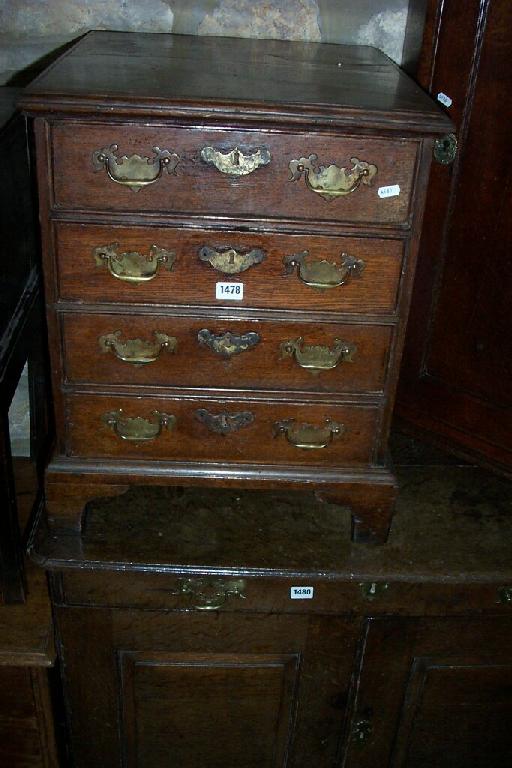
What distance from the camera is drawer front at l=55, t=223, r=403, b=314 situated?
1333 mm

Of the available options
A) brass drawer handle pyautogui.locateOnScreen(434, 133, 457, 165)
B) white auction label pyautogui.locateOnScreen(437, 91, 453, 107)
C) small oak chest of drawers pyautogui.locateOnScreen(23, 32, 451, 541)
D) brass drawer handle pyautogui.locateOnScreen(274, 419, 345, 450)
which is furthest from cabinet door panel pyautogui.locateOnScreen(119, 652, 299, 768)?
white auction label pyautogui.locateOnScreen(437, 91, 453, 107)

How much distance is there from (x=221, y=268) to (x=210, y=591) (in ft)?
2.29

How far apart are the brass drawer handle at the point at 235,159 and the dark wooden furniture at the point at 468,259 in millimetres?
560

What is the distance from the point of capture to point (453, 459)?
6.31 ft

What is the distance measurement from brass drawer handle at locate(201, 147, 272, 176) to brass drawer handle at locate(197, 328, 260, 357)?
0.30 meters

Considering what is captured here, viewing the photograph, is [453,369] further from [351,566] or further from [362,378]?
[351,566]

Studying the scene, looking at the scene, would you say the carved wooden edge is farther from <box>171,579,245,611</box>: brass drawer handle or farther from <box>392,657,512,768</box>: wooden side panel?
<box>392,657,512,768</box>: wooden side panel

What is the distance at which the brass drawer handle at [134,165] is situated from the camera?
49.2 inches

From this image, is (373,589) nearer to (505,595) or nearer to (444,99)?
(505,595)

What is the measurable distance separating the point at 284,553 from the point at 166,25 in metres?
1.27

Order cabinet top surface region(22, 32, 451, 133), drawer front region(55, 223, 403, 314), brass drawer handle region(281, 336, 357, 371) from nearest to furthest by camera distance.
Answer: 1. cabinet top surface region(22, 32, 451, 133)
2. drawer front region(55, 223, 403, 314)
3. brass drawer handle region(281, 336, 357, 371)

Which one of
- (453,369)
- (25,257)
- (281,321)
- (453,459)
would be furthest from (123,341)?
(453,459)

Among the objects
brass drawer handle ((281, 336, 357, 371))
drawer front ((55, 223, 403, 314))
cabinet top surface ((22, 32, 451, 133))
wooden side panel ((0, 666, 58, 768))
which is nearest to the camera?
cabinet top surface ((22, 32, 451, 133))

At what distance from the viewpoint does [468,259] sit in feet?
5.57
